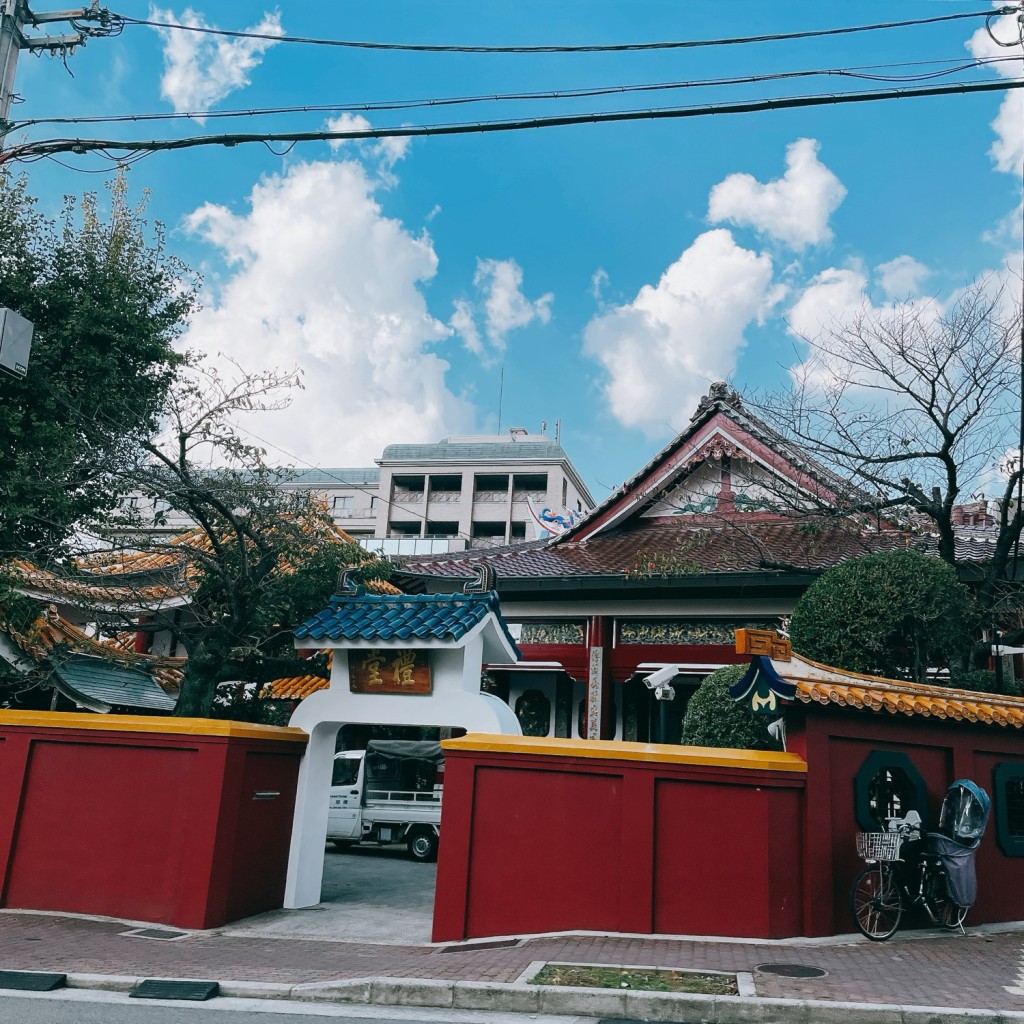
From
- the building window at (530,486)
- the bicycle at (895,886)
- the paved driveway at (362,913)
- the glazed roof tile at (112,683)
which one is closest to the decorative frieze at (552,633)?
the paved driveway at (362,913)

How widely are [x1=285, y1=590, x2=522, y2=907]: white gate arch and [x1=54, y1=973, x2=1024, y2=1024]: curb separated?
133 inches

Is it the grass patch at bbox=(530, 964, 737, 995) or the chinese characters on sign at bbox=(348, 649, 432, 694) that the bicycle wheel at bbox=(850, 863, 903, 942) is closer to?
the grass patch at bbox=(530, 964, 737, 995)

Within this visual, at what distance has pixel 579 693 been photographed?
61.2 feet

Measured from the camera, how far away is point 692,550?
1619 centimetres

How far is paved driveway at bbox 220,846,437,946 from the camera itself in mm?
9430

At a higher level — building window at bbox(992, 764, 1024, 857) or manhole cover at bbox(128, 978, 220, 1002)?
building window at bbox(992, 764, 1024, 857)

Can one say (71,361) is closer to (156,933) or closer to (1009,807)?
(156,933)

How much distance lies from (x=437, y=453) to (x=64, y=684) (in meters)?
47.2

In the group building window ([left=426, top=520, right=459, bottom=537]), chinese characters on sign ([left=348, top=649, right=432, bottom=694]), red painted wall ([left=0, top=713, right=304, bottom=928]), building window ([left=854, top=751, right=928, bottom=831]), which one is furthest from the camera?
building window ([left=426, top=520, right=459, bottom=537])

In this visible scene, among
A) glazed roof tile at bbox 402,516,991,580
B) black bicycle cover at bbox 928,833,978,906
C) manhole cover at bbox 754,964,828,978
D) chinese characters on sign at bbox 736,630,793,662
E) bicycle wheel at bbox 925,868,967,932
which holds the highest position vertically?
glazed roof tile at bbox 402,516,991,580

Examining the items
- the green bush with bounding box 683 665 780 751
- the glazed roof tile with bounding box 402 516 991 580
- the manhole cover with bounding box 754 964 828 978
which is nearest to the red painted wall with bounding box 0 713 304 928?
the glazed roof tile with bounding box 402 516 991 580

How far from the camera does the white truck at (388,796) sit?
19547mm

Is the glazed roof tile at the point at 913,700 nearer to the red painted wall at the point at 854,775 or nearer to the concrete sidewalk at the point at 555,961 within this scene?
the red painted wall at the point at 854,775

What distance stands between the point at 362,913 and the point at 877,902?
5653mm
